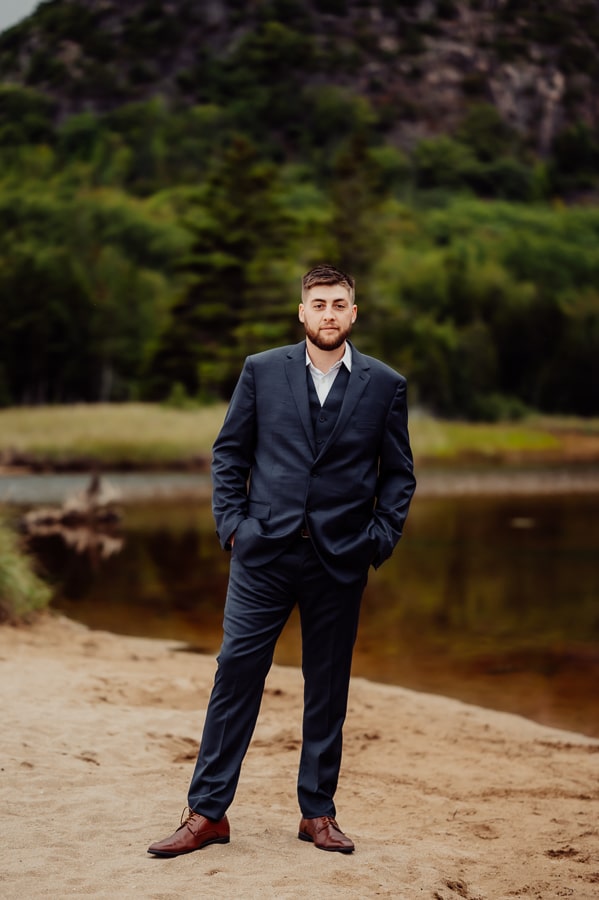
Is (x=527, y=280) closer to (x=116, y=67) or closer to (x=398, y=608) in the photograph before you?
(x=116, y=67)

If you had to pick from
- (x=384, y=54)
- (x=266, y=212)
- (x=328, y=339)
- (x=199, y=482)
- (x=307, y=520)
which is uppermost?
(x=384, y=54)

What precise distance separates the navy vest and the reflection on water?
445 cm

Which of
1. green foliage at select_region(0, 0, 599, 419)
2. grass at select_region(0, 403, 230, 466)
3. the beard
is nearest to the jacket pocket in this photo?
Answer: the beard

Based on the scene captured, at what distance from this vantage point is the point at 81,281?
5806cm

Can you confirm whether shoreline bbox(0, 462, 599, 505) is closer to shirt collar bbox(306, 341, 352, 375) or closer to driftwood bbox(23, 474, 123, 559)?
driftwood bbox(23, 474, 123, 559)

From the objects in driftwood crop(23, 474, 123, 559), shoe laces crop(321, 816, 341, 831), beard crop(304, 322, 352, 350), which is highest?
beard crop(304, 322, 352, 350)

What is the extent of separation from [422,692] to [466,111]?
554 ft

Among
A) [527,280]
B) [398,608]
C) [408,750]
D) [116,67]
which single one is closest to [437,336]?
[527,280]

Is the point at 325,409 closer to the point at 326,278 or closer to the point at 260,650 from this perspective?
the point at 326,278

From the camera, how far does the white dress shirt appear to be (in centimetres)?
458

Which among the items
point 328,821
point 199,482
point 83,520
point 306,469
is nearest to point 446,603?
point 83,520

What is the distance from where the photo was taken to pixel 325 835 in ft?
15.1

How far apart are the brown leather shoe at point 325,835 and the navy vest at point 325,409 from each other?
4.36 ft

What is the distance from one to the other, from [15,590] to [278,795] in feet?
17.5
